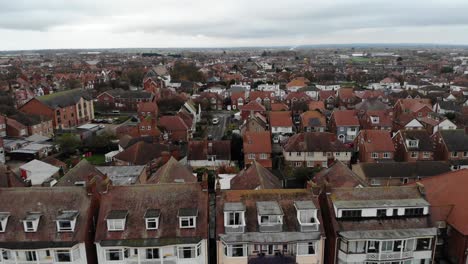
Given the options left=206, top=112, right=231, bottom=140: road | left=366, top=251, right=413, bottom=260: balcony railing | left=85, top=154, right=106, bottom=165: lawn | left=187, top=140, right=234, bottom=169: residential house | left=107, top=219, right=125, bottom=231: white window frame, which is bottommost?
left=85, top=154, right=106, bottom=165: lawn

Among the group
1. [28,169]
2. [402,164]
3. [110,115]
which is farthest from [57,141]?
[402,164]

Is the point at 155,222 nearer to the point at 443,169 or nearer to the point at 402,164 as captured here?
the point at 402,164

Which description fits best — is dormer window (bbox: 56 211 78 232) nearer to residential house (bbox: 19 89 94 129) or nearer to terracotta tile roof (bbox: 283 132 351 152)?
terracotta tile roof (bbox: 283 132 351 152)

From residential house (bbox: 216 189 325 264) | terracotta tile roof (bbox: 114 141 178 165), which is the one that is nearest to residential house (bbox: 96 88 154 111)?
terracotta tile roof (bbox: 114 141 178 165)

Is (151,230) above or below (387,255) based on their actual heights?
above

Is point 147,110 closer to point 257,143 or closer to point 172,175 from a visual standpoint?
point 257,143

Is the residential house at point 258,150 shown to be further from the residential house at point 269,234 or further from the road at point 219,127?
the residential house at point 269,234

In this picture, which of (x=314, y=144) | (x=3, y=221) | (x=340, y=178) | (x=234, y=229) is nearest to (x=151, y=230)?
(x=234, y=229)
